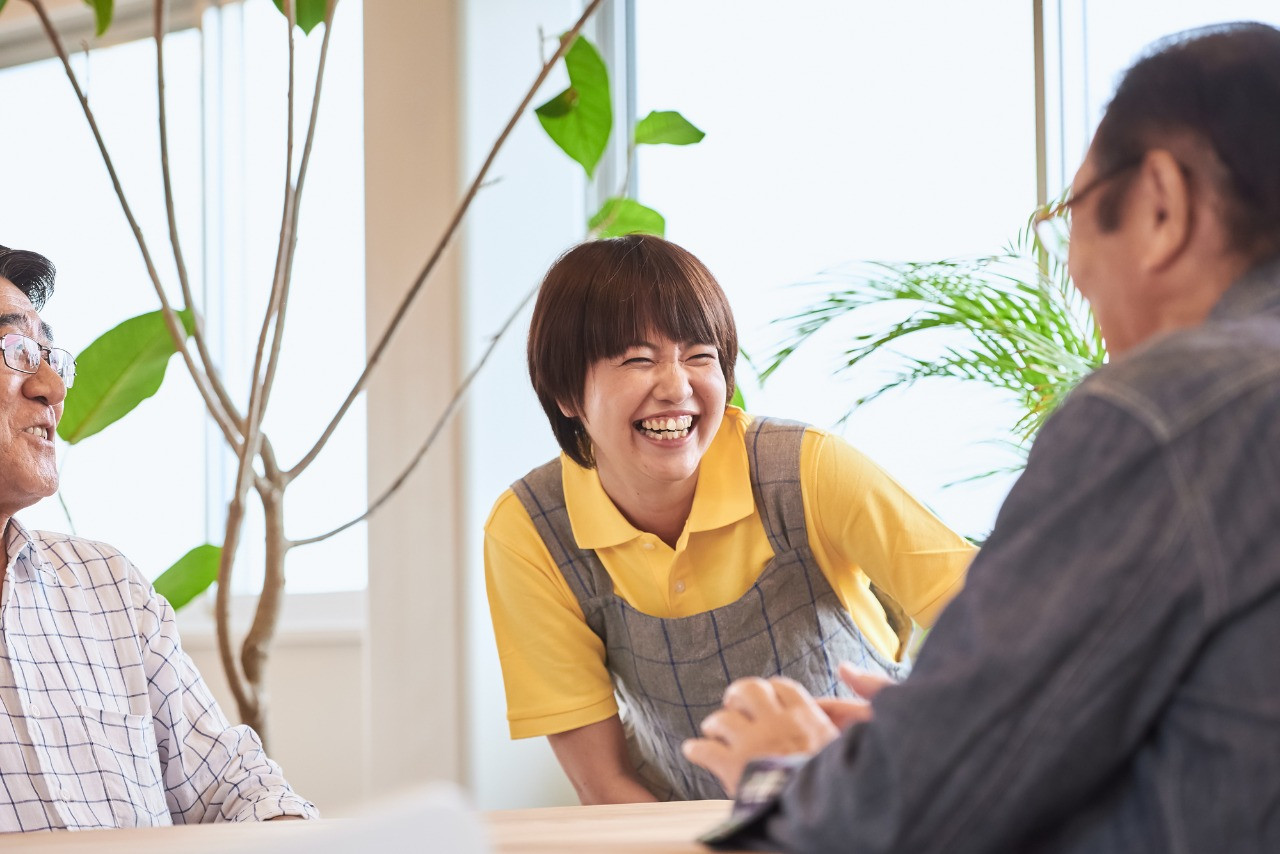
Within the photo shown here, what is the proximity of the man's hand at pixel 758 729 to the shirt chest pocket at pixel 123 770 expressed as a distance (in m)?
0.92

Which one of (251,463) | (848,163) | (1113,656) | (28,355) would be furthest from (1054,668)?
(848,163)

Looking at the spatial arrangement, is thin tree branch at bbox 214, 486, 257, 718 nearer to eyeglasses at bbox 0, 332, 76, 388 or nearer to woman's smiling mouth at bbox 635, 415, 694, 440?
eyeglasses at bbox 0, 332, 76, 388

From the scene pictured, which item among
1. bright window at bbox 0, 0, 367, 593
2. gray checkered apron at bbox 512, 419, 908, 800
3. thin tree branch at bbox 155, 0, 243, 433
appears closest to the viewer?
gray checkered apron at bbox 512, 419, 908, 800

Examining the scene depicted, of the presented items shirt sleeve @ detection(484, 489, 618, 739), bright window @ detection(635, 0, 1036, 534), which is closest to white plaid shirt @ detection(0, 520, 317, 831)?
shirt sleeve @ detection(484, 489, 618, 739)

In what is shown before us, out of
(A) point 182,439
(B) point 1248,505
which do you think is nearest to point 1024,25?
(B) point 1248,505

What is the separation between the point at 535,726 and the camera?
6.28 feet

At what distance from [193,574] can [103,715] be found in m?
1.23

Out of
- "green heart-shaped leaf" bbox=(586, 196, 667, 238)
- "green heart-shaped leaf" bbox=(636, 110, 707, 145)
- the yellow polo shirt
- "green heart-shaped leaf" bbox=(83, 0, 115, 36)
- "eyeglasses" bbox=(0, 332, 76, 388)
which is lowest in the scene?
the yellow polo shirt

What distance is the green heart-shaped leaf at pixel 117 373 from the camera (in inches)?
107

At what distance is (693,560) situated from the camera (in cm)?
191

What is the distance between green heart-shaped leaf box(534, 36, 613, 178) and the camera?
8.71 feet

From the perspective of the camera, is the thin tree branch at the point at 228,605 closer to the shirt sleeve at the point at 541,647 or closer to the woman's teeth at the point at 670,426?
the shirt sleeve at the point at 541,647

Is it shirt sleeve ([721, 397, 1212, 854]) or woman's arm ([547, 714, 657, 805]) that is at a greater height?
shirt sleeve ([721, 397, 1212, 854])

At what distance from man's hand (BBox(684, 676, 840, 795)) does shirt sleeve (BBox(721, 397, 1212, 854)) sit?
0.27 metres
